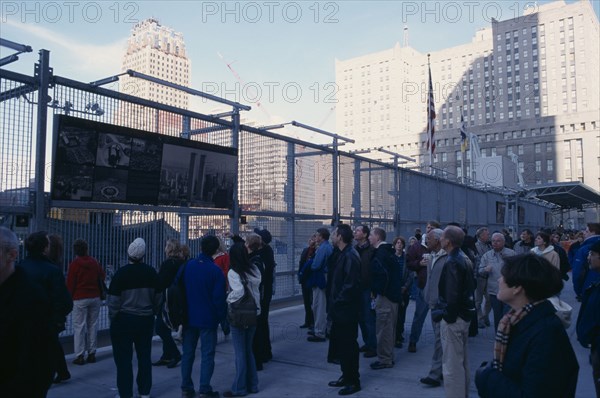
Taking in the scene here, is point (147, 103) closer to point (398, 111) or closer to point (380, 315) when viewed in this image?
point (380, 315)

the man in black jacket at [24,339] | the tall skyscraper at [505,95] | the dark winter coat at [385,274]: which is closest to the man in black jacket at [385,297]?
the dark winter coat at [385,274]

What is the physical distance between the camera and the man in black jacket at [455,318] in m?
5.18

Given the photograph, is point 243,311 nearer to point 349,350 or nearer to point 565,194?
point 349,350

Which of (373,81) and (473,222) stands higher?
(373,81)

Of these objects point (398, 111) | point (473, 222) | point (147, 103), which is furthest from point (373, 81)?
point (147, 103)

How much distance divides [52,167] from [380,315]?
5021 mm

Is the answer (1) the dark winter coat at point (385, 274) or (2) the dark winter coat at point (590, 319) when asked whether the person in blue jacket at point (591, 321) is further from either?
(1) the dark winter coat at point (385, 274)

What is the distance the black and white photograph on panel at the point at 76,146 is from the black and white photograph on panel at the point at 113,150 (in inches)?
3.8

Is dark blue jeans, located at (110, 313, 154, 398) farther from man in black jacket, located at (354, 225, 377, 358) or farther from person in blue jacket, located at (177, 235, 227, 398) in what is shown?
man in black jacket, located at (354, 225, 377, 358)

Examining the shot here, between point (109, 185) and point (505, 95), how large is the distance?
451 ft

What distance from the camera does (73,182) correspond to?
6.95 meters

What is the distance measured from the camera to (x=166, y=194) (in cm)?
830

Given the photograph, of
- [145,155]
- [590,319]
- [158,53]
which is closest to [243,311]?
[145,155]

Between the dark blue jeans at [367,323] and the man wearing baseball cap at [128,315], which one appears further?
the dark blue jeans at [367,323]
